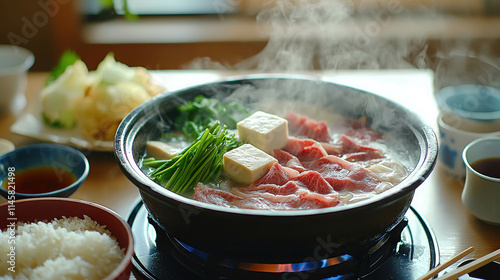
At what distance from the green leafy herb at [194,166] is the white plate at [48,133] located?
61 cm

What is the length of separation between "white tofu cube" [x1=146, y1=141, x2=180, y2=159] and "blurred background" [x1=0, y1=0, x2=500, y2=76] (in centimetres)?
223

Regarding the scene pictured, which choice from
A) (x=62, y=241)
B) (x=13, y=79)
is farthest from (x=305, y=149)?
(x=13, y=79)

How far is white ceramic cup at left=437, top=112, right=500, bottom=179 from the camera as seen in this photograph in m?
2.18

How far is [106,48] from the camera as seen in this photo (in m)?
4.29

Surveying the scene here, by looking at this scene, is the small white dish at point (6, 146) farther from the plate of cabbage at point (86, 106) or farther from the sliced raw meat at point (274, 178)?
the sliced raw meat at point (274, 178)

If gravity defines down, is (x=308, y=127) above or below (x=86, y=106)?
above

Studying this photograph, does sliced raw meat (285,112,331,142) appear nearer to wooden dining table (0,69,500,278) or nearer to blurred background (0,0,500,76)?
wooden dining table (0,69,500,278)

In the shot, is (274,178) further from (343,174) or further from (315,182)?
(343,174)

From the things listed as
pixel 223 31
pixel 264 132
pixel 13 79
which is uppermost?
pixel 264 132

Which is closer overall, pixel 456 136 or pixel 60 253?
pixel 60 253

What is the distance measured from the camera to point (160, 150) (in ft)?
6.53

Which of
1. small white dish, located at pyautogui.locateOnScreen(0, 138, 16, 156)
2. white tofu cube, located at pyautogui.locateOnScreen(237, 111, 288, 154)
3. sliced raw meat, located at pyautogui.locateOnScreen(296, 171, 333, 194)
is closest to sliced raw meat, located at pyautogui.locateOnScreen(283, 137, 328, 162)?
white tofu cube, located at pyautogui.locateOnScreen(237, 111, 288, 154)

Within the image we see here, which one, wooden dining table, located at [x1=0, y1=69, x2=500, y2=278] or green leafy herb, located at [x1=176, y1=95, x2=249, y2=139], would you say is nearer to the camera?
wooden dining table, located at [x1=0, y1=69, x2=500, y2=278]

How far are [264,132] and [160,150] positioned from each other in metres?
0.43
